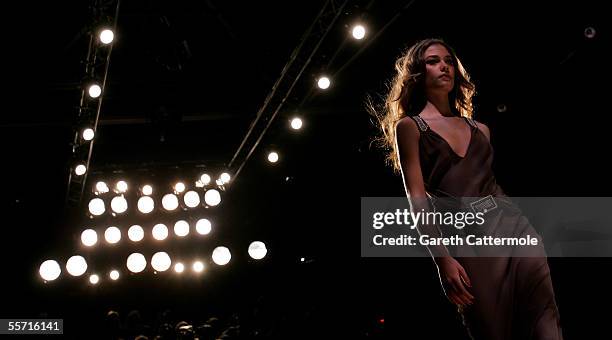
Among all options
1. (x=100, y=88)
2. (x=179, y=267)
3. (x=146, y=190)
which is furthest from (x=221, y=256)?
(x=100, y=88)

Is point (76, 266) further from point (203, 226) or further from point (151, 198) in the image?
point (203, 226)

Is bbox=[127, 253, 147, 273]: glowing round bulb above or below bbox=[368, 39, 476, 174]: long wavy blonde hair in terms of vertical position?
above

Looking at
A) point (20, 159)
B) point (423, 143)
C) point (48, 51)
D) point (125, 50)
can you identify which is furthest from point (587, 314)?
point (20, 159)

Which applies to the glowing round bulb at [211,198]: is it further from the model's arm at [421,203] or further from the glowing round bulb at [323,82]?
the model's arm at [421,203]

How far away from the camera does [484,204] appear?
2.05 metres

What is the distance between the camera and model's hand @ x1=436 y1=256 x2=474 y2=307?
192cm

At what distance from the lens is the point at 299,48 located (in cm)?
579

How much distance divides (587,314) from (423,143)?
3.30 meters

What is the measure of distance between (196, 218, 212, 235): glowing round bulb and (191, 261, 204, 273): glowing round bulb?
15.1 inches

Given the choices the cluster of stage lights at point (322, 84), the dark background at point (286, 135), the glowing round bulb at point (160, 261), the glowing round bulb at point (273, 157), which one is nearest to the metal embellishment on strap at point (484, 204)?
the dark background at point (286, 135)

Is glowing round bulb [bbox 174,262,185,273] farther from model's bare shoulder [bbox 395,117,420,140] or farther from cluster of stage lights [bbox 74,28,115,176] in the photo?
model's bare shoulder [bbox 395,117,420,140]

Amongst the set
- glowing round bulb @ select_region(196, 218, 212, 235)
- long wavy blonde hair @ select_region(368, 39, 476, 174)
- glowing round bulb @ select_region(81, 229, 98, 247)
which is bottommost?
long wavy blonde hair @ select_region(368, 39, 476, 174)

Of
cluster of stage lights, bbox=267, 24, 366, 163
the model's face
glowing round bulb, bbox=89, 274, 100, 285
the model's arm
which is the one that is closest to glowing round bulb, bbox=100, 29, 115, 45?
cluster of stage lights, bbox=267, 24, 366, 163

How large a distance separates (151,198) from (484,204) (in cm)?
662
